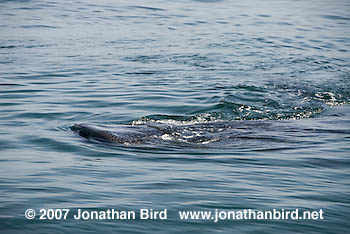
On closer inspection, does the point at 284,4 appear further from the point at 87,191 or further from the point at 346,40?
the point at 87,191

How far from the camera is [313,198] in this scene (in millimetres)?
6105

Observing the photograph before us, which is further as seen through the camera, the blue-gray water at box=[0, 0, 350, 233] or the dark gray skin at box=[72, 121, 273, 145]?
the dark gray skin at box=[72, 121, 273, 145]

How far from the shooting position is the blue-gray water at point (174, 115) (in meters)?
5.96

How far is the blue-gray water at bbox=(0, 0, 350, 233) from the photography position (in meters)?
5.96

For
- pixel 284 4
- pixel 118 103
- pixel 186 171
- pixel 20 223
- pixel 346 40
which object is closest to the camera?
pixel 20 223

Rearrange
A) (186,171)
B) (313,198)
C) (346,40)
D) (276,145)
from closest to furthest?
1. (313,198)
2. (186,171)
3. (276,145)
4. (346,40)

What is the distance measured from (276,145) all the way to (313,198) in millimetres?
1774

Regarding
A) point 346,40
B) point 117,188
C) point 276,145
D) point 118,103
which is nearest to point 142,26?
point 346,40

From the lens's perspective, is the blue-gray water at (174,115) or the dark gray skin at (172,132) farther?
the dark gray skin at (172,132)

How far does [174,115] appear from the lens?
991 centimetres

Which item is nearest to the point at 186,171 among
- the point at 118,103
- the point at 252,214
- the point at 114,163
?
the point at 114,163

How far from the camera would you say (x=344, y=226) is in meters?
5.46

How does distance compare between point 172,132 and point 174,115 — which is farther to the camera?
point 174,115

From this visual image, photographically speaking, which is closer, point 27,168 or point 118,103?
point 27,168
